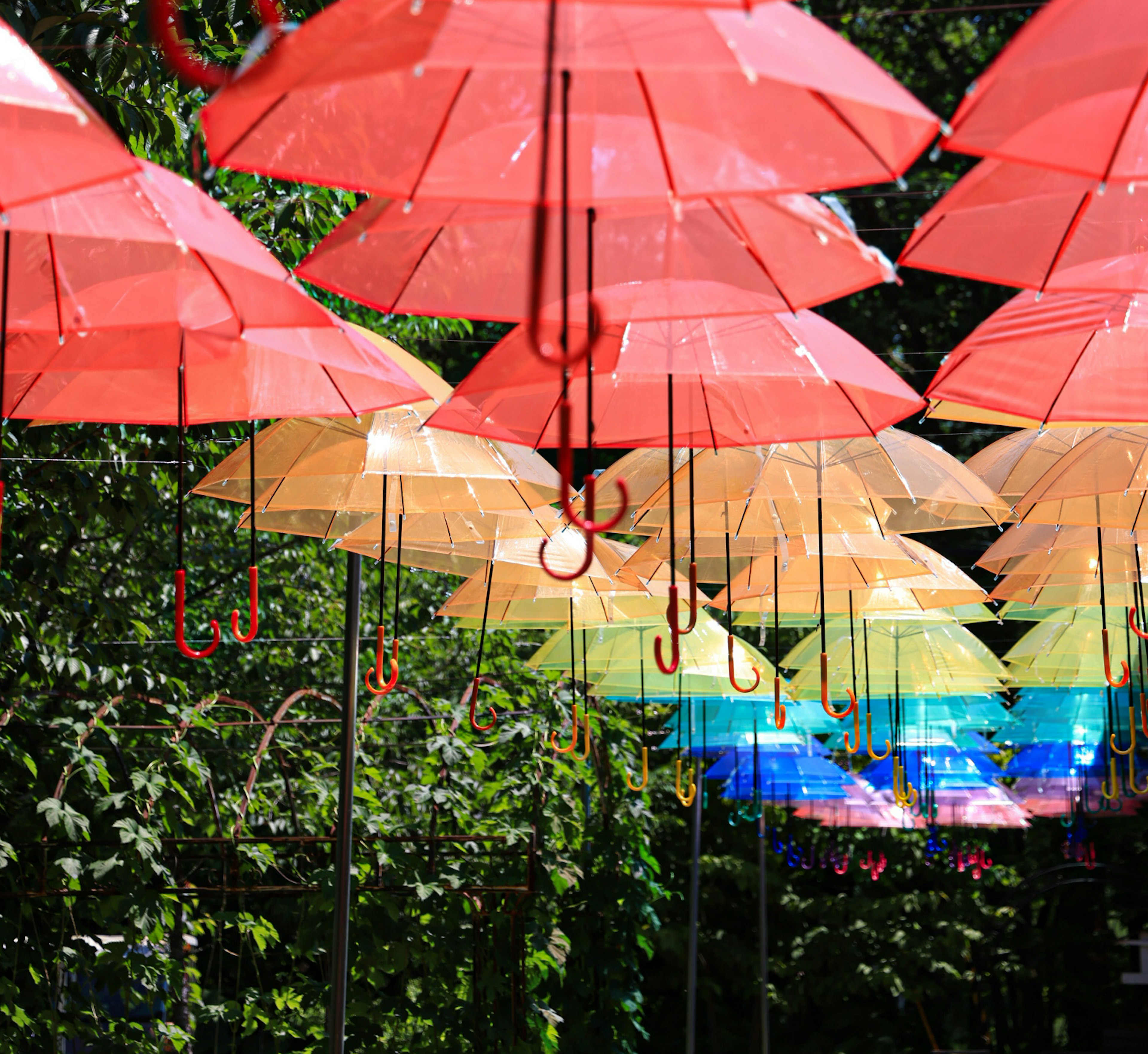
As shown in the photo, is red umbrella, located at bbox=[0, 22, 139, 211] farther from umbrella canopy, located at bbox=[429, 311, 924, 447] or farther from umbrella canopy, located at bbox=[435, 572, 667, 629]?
umbrella canopy, located at bbox=[435, 572, 667, 629]

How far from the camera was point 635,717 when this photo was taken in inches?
545

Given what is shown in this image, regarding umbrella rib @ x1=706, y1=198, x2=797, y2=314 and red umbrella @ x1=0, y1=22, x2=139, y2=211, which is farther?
umbrella rib @ x1=706, y1=198, x2=797, y2=314

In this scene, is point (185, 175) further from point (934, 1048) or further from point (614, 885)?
point (934, 1048)

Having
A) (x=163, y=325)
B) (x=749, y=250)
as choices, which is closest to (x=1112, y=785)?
(x=749, y=250)

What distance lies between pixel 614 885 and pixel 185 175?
5.47 m

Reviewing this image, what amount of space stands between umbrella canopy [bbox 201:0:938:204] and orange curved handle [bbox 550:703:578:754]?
5073mm

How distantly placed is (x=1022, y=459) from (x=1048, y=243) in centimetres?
266

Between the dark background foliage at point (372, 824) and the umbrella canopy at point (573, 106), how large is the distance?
0.60 metres

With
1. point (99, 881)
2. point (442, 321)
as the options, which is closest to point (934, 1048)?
point (442, 321)

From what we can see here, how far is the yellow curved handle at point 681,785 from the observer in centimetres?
821

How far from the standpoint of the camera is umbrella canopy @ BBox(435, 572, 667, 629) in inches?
290

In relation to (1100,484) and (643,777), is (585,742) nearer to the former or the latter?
(643,777)

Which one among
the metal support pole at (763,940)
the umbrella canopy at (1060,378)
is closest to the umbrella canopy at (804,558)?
the umbrella canopy at (1060,378)

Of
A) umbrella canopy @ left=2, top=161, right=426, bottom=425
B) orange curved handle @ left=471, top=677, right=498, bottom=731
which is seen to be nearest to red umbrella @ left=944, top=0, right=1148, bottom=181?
umbrella canopy @ left=2, top=161, right=426, bottom=425
